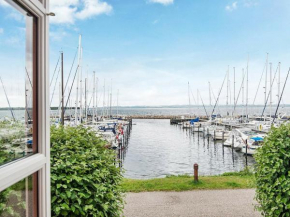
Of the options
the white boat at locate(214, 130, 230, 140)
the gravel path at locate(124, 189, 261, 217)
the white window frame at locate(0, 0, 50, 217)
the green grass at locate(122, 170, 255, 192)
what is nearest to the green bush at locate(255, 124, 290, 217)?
the gravel path at locate(124, 189, 261, 217)

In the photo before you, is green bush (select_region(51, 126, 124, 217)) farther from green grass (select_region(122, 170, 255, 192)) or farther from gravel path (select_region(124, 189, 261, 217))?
green grass (select_region(122, 170, 255, 192))

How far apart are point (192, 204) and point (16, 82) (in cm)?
618

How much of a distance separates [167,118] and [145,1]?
51.0 metres

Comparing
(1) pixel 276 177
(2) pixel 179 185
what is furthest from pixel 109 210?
(2) pixel 179 185

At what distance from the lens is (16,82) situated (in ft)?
5.59

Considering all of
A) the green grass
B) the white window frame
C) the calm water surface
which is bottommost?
the calm water surface

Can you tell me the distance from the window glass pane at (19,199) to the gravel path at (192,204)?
473 cm

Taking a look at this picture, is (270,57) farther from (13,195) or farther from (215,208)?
(13,195)

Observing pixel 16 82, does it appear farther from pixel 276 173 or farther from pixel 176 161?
pixel 176 161

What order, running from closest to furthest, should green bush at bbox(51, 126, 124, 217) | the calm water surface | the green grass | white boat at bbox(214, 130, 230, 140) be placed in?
1. green bush at bbox(51, 126, 124, 217)
2. the green grass
3. the calm water surface
4. white boat at bbox(214, 130, 230, 140)

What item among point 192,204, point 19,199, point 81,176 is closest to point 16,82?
point 19,199

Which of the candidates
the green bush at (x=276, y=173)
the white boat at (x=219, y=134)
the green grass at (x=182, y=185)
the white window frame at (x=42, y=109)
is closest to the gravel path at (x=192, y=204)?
the green grass at (x=182, y=185)

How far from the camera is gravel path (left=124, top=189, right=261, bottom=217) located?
20.4 feet

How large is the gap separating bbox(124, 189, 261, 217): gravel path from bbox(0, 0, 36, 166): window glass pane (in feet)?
16.5
